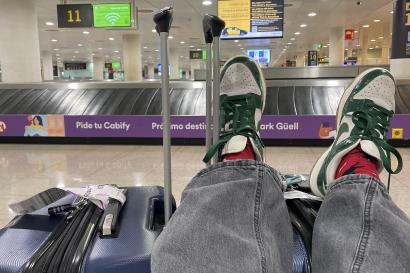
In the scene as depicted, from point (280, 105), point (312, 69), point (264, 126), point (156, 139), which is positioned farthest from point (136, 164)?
point (312, 69)

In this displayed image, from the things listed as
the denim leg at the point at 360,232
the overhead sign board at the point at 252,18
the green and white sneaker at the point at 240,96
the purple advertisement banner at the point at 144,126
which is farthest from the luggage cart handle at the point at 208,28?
the overhead sign board at the point at 252,18

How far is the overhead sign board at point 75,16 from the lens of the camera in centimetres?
998

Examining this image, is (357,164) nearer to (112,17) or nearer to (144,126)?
(144,126)

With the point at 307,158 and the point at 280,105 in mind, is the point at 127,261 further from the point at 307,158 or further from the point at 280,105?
the point at 280,105

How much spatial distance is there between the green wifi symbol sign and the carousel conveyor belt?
341 cm

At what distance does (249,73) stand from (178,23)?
50.6ft

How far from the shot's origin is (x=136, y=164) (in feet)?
15.9

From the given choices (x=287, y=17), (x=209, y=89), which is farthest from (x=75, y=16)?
(x=209, y=89)

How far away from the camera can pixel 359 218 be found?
0.93 meters

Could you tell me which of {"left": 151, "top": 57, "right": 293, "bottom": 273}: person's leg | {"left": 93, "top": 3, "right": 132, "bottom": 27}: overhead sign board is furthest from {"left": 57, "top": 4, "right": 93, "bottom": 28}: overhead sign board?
{"left": 151, "top": 57, "right": 293, "bottom": 273}: person's leg

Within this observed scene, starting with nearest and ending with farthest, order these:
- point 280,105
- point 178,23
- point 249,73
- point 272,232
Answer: point 272,232 < point 249,73 < point 280,105 < point 178,23

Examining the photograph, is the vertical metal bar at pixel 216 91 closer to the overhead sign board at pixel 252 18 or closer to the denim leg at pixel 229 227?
the denim leg at pixel 229 227

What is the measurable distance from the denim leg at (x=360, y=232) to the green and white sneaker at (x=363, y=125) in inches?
10.8

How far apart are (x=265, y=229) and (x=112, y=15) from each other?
10374 mm
